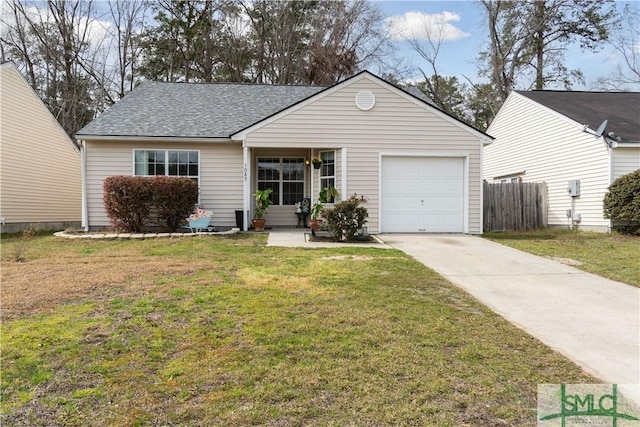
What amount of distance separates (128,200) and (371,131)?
7063mm

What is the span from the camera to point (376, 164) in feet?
39.4

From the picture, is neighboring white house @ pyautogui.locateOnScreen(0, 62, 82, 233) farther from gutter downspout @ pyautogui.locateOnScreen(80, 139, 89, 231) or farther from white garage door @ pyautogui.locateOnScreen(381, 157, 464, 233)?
white garage door @ pyautogui.locateOnScreen(381, 157, 464, 233)

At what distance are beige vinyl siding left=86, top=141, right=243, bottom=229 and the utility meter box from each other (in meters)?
11.4

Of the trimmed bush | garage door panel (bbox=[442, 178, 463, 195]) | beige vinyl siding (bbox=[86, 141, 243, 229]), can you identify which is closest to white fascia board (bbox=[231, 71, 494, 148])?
beige vinyl siding (bbox=[86, 141, 243, 229])

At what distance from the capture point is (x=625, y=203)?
11961 millimetres

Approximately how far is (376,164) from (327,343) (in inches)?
352

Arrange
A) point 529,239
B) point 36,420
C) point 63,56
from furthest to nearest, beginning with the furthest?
point 63,56 < point 529,239 < point 36,420

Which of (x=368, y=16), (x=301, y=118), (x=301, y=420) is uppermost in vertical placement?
(x=368, y=16)

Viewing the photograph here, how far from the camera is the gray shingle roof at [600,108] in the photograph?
13.7 metres

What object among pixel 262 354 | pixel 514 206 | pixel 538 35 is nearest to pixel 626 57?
pixel 538 35

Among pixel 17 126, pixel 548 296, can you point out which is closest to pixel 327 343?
pixel 548 296

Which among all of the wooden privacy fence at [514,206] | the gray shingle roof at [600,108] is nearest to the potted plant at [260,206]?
the wooden privacy fence at [514,206]

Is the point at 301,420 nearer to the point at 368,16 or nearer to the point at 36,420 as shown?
the point at 36,420

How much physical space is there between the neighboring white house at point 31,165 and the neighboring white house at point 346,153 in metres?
3.78
